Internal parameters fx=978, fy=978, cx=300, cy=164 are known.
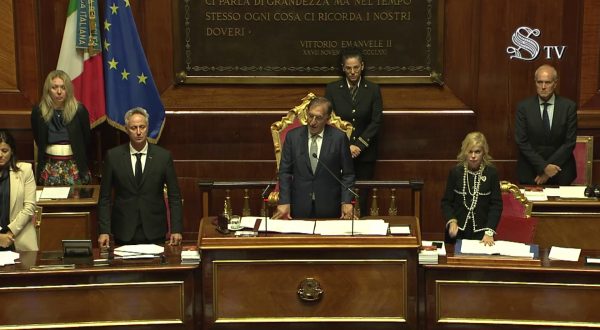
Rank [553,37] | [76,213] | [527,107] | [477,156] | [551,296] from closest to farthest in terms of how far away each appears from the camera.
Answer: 1. [551,296]
2. [477,156]
3. [76,213]
4. [527,107]
5. [553,37]

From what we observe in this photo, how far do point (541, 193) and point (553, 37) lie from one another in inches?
76.4

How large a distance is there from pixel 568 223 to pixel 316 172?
6.48 feet

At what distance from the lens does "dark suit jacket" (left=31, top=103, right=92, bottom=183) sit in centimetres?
754

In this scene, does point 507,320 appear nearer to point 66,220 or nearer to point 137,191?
point 137,191

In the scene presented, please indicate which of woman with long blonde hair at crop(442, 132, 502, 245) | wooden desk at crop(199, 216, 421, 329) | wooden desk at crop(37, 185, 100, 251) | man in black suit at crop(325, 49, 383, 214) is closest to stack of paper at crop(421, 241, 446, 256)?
wooden desk at crop(199, 216, 421, 329)

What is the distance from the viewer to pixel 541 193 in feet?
23.4

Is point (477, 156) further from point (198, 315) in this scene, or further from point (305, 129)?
point (198, 315)

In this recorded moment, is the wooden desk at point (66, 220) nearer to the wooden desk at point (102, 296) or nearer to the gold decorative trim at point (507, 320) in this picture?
the wooden desk at point (102, 296)

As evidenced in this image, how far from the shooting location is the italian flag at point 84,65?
8.26 meters

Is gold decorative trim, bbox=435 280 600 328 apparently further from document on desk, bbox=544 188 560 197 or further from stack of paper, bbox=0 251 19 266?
stack of paper, bbox=0 251 19 266

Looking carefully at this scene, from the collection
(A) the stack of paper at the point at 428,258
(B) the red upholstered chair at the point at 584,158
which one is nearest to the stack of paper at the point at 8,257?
(A) the stack of paper at the point at 428,258

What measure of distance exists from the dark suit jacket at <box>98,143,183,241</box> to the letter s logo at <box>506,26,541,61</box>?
3757 mm

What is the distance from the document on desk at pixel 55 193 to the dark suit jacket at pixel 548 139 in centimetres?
349

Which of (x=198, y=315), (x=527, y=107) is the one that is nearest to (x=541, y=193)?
(x=527, y=107)
